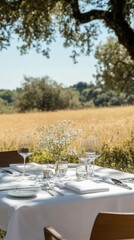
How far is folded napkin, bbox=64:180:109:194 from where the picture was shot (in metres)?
2.60

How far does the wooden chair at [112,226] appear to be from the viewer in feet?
6.50

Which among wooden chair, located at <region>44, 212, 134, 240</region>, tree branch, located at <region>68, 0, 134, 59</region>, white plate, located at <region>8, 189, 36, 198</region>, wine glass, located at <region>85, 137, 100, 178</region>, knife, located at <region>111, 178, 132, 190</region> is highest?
tree branch, located at <region>68, 0, 134, 59</region>

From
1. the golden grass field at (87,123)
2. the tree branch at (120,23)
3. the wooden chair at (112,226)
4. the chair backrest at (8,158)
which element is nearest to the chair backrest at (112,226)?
the wooden chair at (112,226)

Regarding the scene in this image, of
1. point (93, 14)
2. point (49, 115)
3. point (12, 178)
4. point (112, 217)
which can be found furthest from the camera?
point (49, 115)

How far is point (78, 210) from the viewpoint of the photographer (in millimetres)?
2504

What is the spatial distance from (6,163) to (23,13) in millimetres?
5440

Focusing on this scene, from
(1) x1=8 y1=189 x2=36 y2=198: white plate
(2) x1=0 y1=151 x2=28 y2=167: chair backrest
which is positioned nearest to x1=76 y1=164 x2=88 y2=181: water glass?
(1) x1=8 y1=189 x2=36 y2=198: white plate

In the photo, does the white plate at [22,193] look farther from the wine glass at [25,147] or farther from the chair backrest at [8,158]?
the chair backrest at [8,158]

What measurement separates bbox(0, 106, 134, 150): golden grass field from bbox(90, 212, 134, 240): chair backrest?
338cm

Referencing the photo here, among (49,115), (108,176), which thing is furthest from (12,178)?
(49,115)

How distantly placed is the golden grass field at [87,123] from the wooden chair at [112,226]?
3.38 m

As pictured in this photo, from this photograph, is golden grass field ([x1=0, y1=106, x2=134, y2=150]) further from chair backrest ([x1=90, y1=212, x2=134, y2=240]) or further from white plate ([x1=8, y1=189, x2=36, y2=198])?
chair backrest ([x1=90, y1=212, x2=134, y2=240])

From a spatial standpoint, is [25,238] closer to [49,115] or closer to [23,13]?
[23,13]

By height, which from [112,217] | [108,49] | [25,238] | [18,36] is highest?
[108,49]
